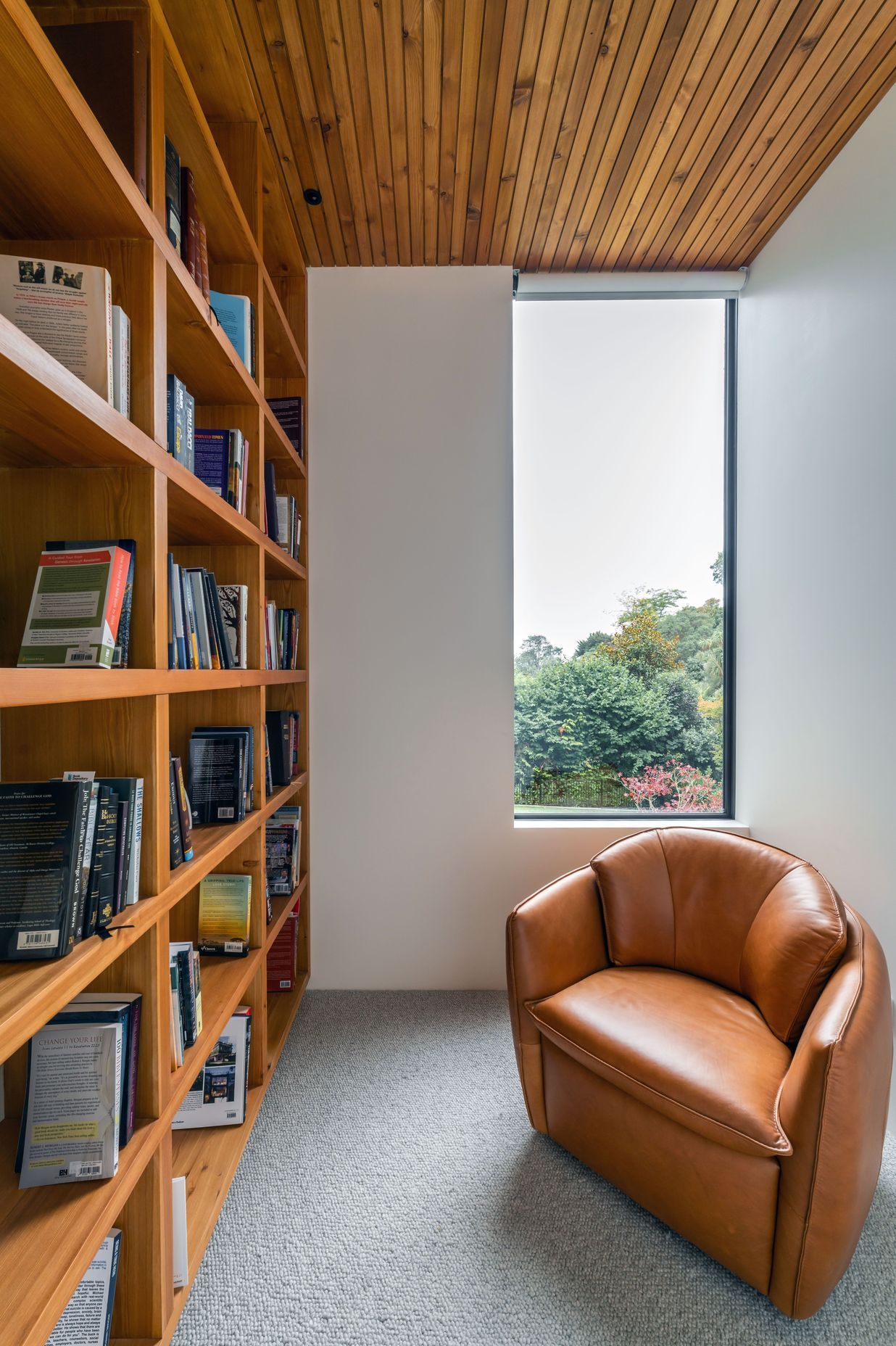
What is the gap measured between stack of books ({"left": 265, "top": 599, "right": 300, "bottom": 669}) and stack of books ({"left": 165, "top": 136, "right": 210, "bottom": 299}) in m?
0.97

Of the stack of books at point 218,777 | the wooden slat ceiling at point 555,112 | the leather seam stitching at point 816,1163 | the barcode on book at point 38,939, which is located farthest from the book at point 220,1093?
the wooden slat ceiling at point 555,112

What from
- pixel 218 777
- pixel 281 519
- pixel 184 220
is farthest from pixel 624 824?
pixel 184 220

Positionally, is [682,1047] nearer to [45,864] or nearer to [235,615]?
[45,864]

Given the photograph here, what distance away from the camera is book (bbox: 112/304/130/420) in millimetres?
1092

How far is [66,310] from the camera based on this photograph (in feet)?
3.33

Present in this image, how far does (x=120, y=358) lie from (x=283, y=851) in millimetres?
1758

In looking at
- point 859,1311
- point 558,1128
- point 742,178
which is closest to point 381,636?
point 558,1128

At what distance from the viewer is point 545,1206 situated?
1582 mm

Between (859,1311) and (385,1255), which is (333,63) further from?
(859,1311)

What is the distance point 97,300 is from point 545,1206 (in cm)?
213

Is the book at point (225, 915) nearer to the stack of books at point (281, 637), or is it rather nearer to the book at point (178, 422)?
the stack of books at point (281, 637)

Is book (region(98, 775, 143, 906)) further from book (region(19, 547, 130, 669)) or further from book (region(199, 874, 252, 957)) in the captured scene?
book (region(199, 874, 252, 957))

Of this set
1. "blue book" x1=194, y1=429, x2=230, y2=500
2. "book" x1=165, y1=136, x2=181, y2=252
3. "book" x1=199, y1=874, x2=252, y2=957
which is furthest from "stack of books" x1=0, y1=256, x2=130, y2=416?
"book" x1=199, y1=874, x2=252, y2=957

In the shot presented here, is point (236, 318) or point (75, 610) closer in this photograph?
point (75, 610)
